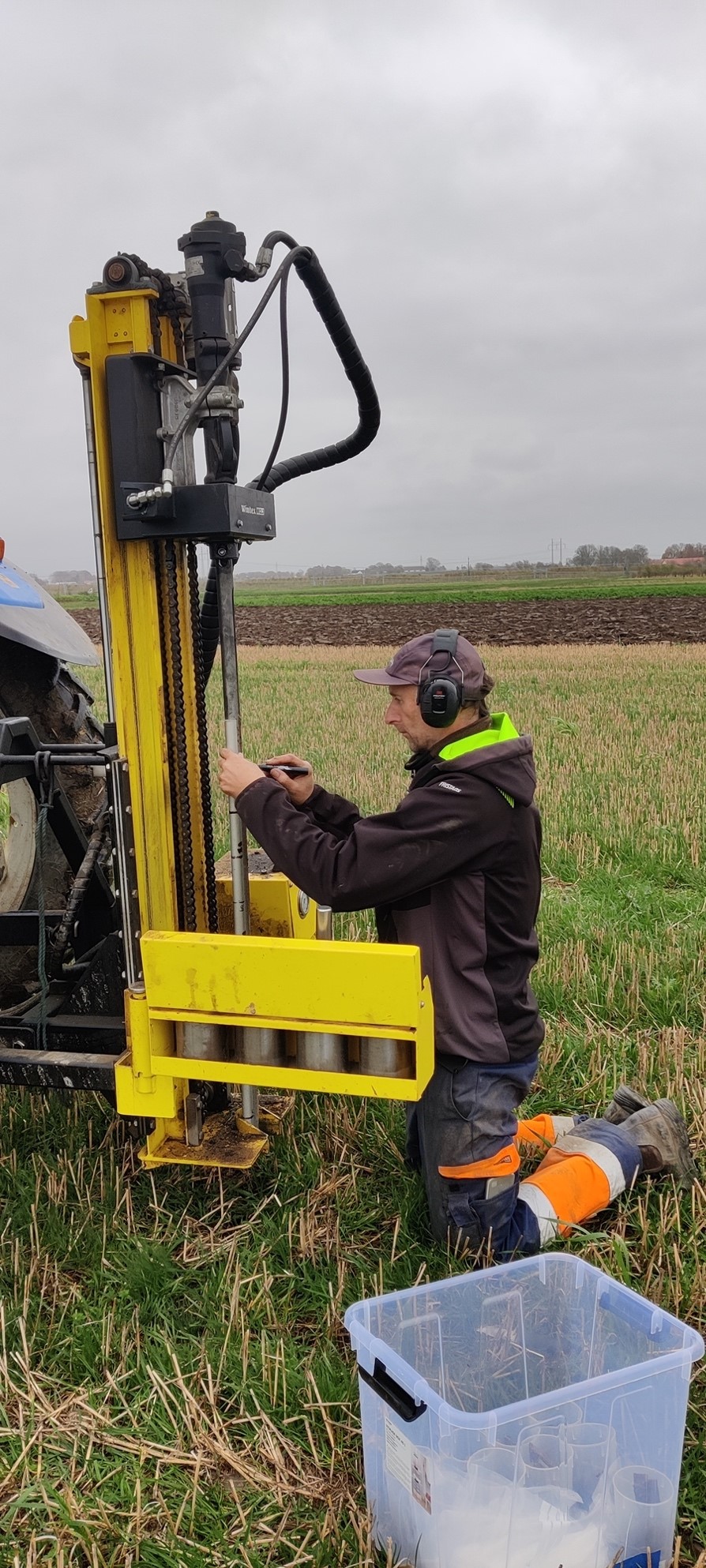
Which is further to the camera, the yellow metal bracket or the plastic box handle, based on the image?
the yellow metal bracket

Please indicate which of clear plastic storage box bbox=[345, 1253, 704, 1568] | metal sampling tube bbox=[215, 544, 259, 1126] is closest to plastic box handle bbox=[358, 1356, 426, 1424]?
clear plastic storage box bbox=[345, 1253, 704, 1568]

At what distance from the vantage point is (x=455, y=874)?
3014mm

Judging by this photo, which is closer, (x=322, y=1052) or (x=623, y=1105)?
(x=322, y=1052)

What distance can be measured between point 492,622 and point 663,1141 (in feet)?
109

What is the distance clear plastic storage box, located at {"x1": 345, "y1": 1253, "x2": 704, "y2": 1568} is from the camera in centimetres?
201

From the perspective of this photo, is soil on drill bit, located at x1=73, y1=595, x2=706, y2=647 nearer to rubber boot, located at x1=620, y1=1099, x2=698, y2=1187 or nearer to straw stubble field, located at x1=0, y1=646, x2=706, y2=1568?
straw stubble field, located at x1=0, y1=646, x2=706, y2=1568

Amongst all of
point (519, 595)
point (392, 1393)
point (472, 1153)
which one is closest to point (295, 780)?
point (472, 1153)

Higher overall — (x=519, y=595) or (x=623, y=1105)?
(x=519, y=595)

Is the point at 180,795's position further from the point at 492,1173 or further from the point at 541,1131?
the point at 541,1131

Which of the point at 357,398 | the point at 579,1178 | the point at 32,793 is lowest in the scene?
the point at 579,1178

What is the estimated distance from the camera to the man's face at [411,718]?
124 inches

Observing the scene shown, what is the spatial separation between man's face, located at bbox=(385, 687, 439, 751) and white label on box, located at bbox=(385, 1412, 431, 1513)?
165 cm

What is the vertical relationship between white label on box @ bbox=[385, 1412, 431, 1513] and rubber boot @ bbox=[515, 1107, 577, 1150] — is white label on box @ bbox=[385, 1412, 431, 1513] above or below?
above

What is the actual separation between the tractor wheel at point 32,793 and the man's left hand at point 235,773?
2.67ft
